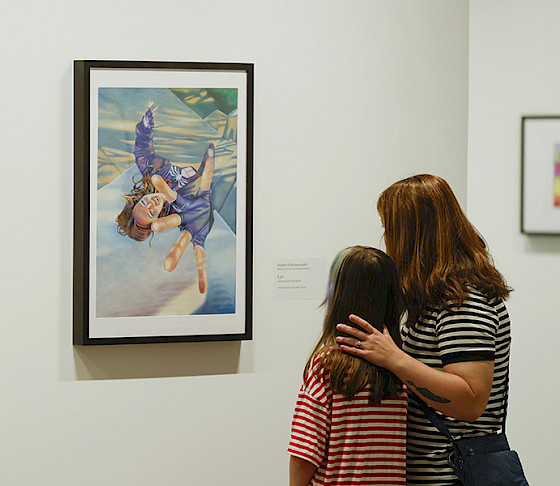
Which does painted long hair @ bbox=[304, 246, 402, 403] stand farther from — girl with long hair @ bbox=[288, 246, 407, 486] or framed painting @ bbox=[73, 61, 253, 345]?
framed painting @ bbox=[73, 61, 253, 345]

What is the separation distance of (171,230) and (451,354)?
0.85 meters

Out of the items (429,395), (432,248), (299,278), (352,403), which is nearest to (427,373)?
(429,395)

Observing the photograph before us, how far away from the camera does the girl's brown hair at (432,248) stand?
1366 millimetres

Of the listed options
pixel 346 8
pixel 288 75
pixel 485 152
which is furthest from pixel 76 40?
pixel 485 152

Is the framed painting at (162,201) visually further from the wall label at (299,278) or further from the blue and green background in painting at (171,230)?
the wall label at (299,278)

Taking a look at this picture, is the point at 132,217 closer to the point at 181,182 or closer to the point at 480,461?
the point at 181,182

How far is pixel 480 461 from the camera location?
53.0 inches

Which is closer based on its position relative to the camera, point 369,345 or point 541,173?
point 369,345

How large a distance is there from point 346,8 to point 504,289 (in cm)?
103

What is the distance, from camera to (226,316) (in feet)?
6.23

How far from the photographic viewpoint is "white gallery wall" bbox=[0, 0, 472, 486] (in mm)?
1823

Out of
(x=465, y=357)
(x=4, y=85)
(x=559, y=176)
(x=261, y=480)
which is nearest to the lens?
(x=465, y=357)

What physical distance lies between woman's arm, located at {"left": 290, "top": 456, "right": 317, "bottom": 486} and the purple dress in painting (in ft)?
2.44

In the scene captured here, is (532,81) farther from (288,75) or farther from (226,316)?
(226,316)
